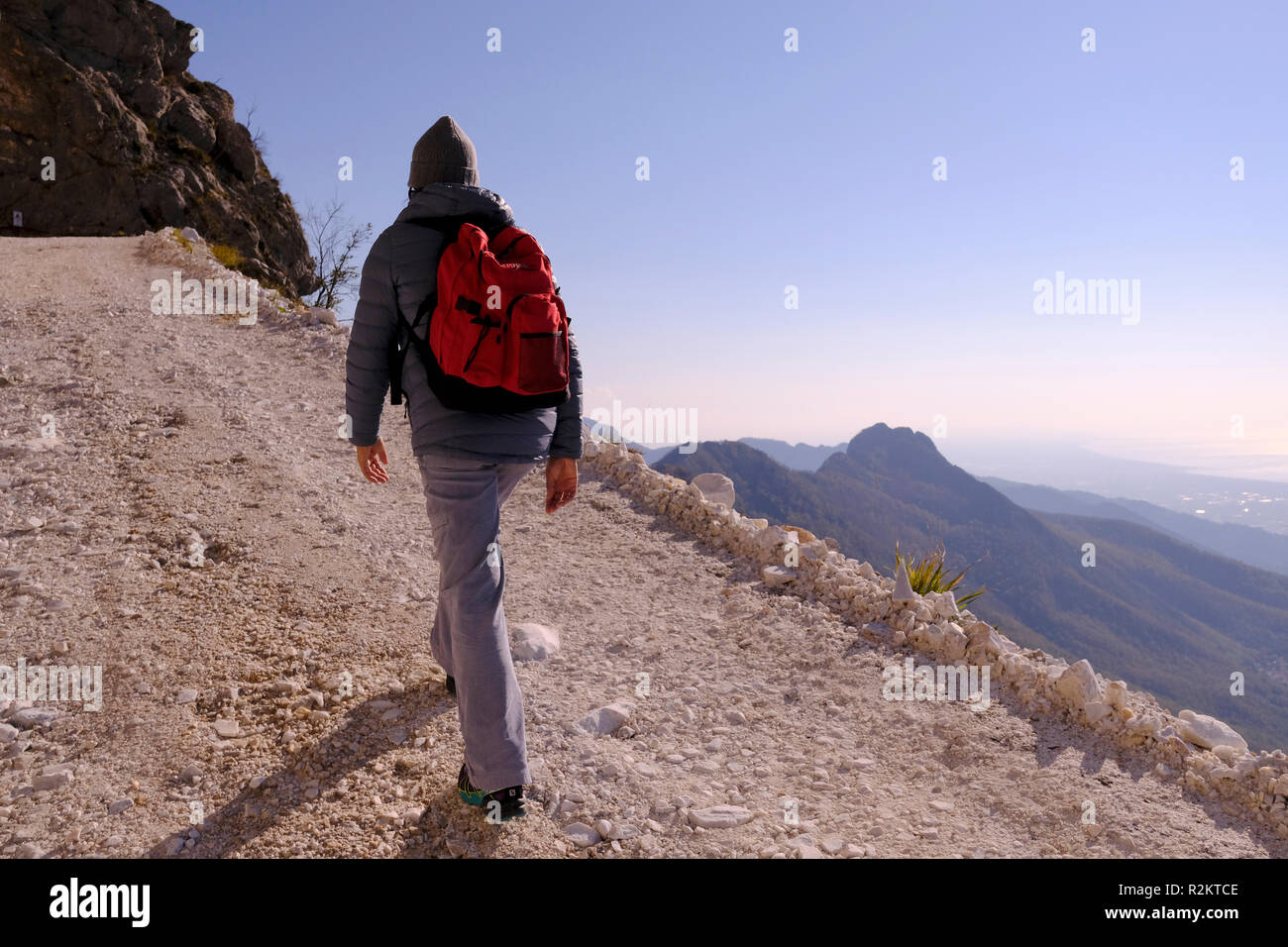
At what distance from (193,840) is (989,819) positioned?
2.88 m

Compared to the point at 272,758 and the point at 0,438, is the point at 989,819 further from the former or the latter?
the point at 0,438

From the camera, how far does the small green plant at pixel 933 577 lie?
5531 millimetres

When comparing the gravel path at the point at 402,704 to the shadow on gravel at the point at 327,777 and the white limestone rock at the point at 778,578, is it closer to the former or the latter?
the shadow on gravel at the point at 327,777

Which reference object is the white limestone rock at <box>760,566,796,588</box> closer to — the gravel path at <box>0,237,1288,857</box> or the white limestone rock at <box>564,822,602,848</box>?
the gravel path at <box>0,237,1288,857</box>

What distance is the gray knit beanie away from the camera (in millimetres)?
2342

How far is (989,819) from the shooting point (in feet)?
9.22

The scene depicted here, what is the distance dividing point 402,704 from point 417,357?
159 cm

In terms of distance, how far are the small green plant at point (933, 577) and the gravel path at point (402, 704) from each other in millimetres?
1480

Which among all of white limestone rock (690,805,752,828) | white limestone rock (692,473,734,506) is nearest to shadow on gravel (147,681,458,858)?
white limestone rock (690,805,752,828)

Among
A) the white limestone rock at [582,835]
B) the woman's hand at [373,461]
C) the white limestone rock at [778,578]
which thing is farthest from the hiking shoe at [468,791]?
the white limestone rock at [778,578]

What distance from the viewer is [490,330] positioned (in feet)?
6.82

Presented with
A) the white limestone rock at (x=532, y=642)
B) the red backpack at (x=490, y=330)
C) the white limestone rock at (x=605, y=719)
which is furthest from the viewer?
the white limestone rock at (x=532, y=642)
